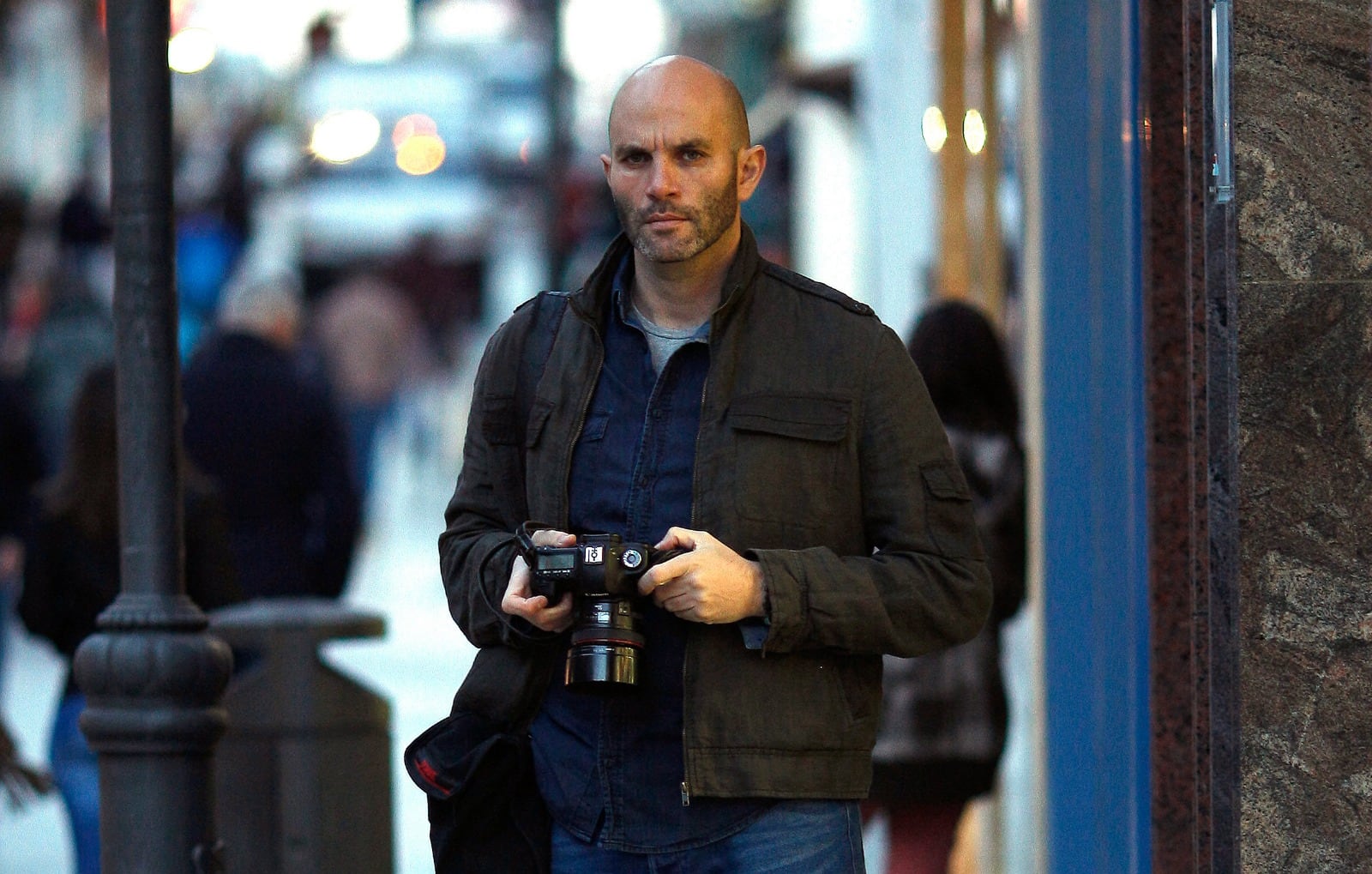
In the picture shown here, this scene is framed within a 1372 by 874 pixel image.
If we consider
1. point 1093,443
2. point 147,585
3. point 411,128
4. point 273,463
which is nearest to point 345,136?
point 411,128

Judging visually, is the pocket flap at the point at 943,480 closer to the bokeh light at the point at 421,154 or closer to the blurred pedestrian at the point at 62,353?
the blurred pedestrian at the point at 62,353

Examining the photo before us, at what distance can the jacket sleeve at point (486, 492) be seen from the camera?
10.1 ft

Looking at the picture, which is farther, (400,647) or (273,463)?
(400,647)

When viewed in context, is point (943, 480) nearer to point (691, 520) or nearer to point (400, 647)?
point (691, 520)

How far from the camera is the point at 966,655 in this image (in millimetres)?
5727

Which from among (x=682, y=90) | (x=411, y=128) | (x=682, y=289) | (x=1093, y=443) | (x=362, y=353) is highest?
(x=411, y=128)

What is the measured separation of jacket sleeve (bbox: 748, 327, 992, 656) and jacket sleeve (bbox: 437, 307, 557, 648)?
17.9 inches

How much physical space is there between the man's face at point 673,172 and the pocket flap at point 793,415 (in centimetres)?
22

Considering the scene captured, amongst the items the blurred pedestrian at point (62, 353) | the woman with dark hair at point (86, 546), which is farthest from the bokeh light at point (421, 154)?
the woman with dark hair at point (86, 546)

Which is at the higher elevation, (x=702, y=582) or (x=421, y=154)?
(x=421, y=154)

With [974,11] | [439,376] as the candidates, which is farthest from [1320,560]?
[439,376]

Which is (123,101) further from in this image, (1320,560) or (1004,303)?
(1004,303)

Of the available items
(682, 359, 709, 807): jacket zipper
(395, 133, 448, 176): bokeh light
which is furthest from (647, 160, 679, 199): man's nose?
(395, 133, 448, 176): bokeh light

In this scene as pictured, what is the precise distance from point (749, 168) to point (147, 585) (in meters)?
1.90
